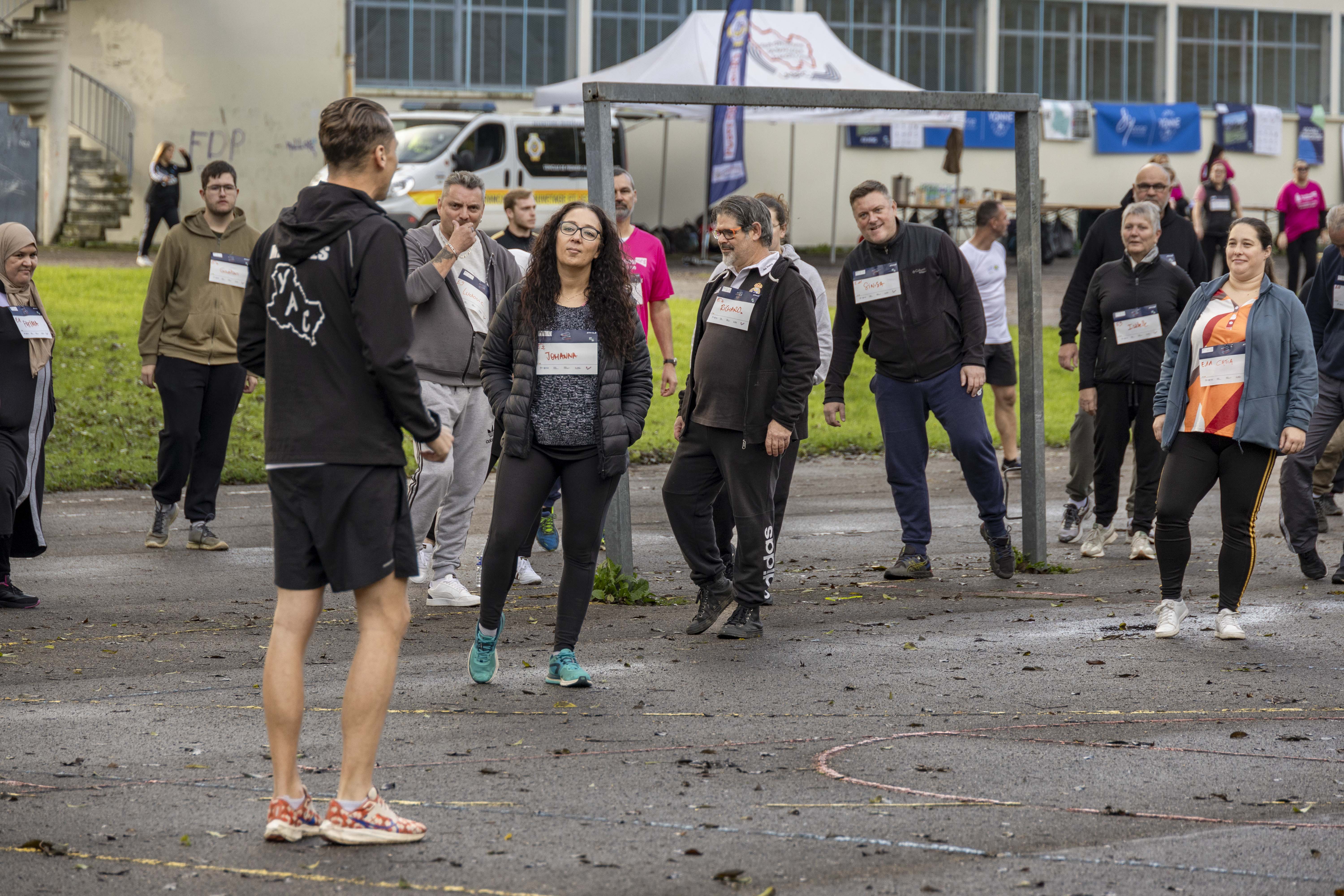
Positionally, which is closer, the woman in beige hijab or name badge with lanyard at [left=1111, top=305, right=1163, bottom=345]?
the woman in beige hijab

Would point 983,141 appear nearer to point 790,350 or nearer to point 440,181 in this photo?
point 440,181

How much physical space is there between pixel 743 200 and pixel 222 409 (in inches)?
155

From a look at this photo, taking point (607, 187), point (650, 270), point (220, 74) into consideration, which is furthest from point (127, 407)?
point (220, 74)

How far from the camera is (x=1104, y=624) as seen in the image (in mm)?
7730

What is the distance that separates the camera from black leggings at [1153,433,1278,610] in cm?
741

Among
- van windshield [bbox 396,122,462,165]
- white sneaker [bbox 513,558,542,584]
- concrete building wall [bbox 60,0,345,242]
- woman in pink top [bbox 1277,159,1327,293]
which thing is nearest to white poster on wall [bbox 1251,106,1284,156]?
woman in pink top [bbox 1277,159,1327,293]

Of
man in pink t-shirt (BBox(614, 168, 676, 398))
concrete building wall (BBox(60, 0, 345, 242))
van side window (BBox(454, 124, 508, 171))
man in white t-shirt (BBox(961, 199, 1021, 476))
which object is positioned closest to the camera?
man in pink t-shirt (BBox(614, 168, 676, 398))

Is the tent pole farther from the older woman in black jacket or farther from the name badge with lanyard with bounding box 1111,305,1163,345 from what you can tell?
the name badge with lanyard with bounding box 1111,305,1163,345

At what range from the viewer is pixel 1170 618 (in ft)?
24.4

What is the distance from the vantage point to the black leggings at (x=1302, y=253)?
23.7m

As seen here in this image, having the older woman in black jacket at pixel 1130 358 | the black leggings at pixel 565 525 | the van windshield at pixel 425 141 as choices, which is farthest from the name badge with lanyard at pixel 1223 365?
the van windshield at pixel 425 141

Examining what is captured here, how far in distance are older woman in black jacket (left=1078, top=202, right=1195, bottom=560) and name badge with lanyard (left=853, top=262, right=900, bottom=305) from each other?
147 cm

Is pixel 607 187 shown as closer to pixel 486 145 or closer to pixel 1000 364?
pixel 1000 364

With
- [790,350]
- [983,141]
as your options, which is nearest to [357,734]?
[790,350]
